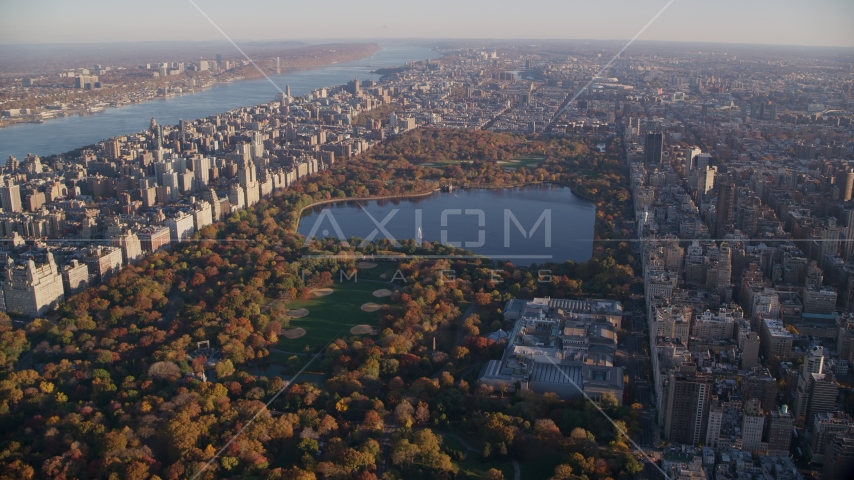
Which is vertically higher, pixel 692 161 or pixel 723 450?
pixel 692 161

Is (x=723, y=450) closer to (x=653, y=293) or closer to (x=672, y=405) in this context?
(x=672, y=405)

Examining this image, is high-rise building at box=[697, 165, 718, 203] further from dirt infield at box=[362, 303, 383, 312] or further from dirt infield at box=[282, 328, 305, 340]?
dirt infield at box=[282, 328, 305, 340]

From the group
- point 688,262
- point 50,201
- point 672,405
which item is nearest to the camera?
point 672,405

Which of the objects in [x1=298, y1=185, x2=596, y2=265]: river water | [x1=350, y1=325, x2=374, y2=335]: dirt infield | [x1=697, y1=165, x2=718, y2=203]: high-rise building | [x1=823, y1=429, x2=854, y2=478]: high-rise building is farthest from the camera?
[x1=697, y1=165, x2=718, y2=203]: high-rise building

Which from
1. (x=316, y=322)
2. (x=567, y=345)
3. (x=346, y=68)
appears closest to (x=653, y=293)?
(x=567, y=345)

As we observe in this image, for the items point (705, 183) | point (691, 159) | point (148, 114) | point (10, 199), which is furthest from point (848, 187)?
point (148, 114)

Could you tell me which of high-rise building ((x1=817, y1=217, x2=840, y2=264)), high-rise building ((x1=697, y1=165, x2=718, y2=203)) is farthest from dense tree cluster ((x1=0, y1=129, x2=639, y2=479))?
high-rise building ((x1=697, y1=165, x2=718, y2=203))
